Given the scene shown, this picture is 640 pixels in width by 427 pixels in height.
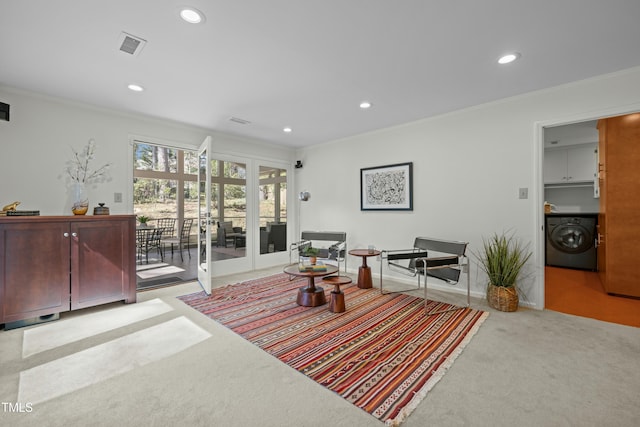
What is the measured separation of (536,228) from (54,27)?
4897 mm

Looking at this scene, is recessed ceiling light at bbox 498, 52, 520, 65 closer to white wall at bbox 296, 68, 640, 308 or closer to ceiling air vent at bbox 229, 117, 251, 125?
white wall at bbox 296, 68, 640, 308

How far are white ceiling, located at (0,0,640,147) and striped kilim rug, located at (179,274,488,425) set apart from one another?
99.6 inches

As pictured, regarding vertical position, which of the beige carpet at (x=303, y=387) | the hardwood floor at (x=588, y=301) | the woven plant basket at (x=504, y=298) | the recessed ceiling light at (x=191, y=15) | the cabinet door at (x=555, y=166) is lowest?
the beige carpet at (x=303, y=387)

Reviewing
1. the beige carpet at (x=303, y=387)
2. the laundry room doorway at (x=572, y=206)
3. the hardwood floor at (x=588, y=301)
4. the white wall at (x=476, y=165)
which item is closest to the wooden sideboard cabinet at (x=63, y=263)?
the beige carpet at (x=303, y=387)

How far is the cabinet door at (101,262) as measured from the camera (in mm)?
3061

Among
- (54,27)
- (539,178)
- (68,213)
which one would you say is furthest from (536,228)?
(68,213)

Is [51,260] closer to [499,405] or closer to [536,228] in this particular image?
[499,405]

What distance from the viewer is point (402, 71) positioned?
2.77 metres

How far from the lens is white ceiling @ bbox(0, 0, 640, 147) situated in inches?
75.0

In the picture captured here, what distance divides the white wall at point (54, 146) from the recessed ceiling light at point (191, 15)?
2520 mm

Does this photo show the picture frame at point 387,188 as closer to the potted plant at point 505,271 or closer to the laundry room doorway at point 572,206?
the potted plant at point 505,271

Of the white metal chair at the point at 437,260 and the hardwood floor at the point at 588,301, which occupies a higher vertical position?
the white metal chair at the point at 437,260

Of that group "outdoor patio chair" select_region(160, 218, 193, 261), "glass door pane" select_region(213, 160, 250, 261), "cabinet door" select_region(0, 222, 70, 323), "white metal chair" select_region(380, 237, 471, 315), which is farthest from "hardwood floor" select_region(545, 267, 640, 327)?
"outdoor patio chair" select_region(160, 218, 193, 261)

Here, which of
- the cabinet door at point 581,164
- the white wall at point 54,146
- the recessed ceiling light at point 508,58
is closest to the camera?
the recessed ceiling light at point 508,58
